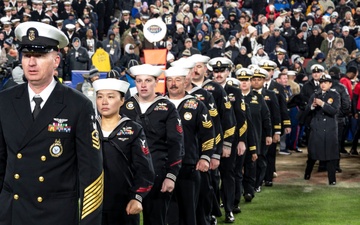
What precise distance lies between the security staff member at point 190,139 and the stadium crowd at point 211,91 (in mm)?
13

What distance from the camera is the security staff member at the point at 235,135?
484 inches

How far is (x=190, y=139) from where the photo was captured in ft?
33.4

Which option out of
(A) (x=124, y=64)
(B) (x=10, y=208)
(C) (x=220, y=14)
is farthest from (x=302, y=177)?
(C) (x=220, y=14)

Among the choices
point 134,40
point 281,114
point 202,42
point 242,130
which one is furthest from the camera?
point 202,42

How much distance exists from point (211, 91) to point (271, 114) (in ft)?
12.6

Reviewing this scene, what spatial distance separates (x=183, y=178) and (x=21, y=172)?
4.69 m

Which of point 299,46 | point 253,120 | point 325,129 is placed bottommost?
point 325,129

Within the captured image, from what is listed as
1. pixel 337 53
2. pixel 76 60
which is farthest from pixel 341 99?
pixel 337 53

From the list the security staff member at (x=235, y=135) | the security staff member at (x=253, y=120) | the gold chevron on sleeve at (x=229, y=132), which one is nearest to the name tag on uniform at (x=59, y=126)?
the gold chevron on sleeve at (x=229, y=132)

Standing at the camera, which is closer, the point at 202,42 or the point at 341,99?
the point at 341,99

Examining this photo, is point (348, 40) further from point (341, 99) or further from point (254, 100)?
point (254, 100)

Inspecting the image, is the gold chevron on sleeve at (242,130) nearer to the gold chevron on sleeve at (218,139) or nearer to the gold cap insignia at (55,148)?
the gold chevron on sleeve at (218,139)

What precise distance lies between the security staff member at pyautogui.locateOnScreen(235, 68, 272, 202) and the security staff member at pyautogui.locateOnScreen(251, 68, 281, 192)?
0.52 feet

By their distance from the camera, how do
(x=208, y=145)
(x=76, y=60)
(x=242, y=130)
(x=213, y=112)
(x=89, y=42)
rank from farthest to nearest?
(x=89, y=42), (x=76, y=60), (x=242, y=130), (x=213, y=112), (x=208, y=145)
